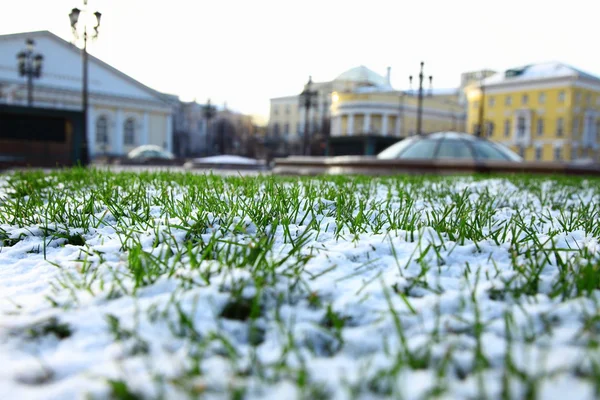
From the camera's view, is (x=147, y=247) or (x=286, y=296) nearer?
(x=286, y=296)

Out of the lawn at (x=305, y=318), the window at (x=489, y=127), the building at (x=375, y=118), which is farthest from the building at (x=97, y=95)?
the lawn at (x=305, y=318)

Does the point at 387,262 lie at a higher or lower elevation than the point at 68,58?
lower

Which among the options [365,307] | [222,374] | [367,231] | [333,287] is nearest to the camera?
[222,374]

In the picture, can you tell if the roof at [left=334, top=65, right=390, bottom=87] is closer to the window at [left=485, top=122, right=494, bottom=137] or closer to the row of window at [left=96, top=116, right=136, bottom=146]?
the window at [left=485, top=122, right=494, bottom=137]

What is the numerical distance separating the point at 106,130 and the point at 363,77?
38.0 meters

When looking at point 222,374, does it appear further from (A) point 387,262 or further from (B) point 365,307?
(A) point 387,262

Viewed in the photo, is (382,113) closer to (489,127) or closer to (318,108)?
(489,127)

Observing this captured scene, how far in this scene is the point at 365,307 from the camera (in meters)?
1.89

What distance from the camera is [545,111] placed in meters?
57.0

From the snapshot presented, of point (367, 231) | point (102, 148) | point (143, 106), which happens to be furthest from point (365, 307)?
point (143, 106)

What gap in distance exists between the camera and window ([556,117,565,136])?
56.1 metres

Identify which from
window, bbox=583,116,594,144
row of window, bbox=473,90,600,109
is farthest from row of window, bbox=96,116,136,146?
window, bbox=583,116,594,144

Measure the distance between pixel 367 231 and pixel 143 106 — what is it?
6368cm

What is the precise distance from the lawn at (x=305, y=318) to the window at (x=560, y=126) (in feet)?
200
